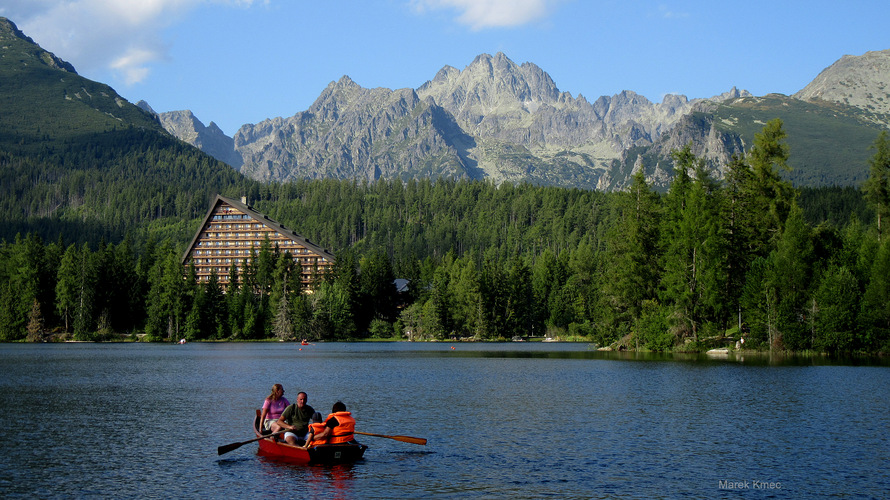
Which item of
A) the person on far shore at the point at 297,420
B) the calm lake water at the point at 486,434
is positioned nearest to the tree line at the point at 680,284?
the calm lake water at the point at 486,434

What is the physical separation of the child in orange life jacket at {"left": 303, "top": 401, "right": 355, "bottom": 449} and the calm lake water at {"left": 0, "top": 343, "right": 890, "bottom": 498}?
1252mm

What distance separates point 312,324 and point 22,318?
5666 cm

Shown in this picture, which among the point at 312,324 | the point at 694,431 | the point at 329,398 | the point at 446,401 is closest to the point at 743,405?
the point at 694,431

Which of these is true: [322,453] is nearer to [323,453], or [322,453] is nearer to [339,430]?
[323,453]

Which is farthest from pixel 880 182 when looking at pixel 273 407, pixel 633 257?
pixel 273 407

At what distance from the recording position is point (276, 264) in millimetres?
195000

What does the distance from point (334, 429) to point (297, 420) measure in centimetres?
279

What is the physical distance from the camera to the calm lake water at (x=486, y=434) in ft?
93.7

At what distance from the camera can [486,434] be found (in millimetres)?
39406

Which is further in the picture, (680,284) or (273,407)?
(680,284)

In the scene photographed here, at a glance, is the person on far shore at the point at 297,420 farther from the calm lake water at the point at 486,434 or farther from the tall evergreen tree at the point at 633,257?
the tall evergreen tree at the point at 633,257

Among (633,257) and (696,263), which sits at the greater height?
(633,257)

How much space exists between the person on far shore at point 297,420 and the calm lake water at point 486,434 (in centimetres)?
188

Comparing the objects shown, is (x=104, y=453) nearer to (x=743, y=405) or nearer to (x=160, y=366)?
(x=743, y=405)
